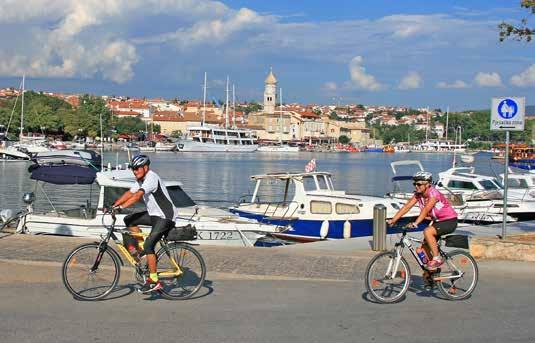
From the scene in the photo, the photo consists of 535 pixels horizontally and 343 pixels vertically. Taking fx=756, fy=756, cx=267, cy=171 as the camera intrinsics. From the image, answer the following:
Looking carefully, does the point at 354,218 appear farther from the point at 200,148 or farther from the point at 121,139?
the point at 121,139

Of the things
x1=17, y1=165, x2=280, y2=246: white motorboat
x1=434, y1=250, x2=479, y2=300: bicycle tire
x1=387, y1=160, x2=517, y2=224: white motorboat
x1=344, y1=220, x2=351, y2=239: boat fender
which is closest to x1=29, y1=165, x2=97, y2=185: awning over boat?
x1=17, y1=165, x2=280, y2=246: white motorboat

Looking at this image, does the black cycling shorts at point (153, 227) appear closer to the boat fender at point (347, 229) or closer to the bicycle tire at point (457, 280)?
the bicycle tire at point (457, 280)

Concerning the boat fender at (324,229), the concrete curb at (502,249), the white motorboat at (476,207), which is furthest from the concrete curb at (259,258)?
the white motorboat at (476,207)

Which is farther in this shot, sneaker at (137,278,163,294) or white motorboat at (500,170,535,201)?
white motorboat at (500,170,535,201)

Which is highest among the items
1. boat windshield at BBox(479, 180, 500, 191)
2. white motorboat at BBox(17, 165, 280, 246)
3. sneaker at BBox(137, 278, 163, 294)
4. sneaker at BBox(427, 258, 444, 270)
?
sneaker at BBox(427, 258, 444, 270)

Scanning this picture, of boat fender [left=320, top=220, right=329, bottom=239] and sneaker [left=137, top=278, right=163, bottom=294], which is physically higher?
sneaker [left=137, top=278, right=163, bottom=294]

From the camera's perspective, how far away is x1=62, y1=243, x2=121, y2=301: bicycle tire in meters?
9.45

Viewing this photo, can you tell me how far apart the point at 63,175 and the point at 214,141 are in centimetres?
13777

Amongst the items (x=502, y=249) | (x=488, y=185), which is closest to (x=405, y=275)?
(x=502, y=249)

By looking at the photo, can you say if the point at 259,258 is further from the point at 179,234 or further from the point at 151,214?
the point at 151,214

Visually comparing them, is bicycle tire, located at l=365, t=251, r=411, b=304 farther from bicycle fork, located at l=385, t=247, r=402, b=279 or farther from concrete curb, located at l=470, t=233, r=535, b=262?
concrete curb, located at l=470, t=233, r=535, b=262

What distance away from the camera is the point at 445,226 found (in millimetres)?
9891

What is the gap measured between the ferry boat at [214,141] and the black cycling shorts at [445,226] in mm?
147738

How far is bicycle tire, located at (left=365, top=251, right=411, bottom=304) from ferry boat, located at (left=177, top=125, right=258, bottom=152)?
14791 centimetres
